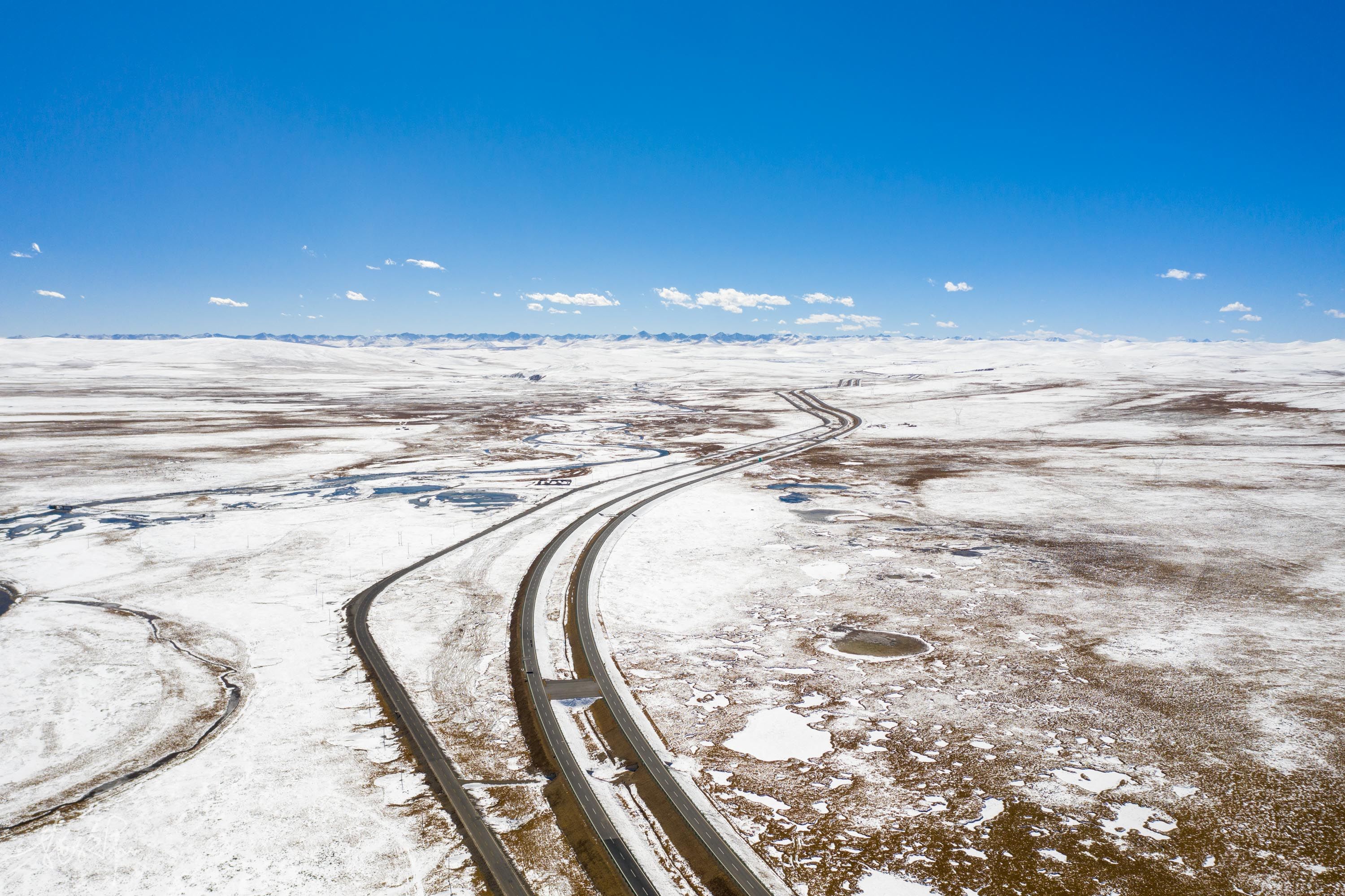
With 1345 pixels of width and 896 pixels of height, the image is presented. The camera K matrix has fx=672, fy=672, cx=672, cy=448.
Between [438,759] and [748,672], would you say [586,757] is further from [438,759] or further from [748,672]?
[748,672]

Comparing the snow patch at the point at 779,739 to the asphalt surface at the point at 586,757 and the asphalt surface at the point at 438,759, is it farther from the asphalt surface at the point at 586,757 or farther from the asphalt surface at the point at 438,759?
the asphalt surface at the point at 438,759

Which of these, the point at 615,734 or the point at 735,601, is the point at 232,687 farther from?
the point at 735,601

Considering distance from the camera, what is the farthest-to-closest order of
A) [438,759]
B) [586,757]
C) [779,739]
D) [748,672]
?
1. [748,672]
2. [779,739]
3. [586,757]
4. [438,759]

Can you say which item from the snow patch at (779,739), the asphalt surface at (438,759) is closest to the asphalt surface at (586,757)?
the asphalt surface at (438,759)

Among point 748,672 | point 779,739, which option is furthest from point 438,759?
point 748,672

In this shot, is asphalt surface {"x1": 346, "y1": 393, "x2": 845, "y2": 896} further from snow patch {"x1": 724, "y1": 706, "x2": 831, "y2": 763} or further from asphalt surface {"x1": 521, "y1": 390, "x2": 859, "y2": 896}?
snow patch {"x1": 724, "y1": 706, "x2": 831, "y2": 763}

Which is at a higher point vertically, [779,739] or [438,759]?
[438,759]

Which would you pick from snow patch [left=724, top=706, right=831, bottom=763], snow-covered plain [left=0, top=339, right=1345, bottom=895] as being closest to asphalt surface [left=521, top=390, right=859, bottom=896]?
snow-covered plain [left=0, top=339, right=1345, bottom=895]
